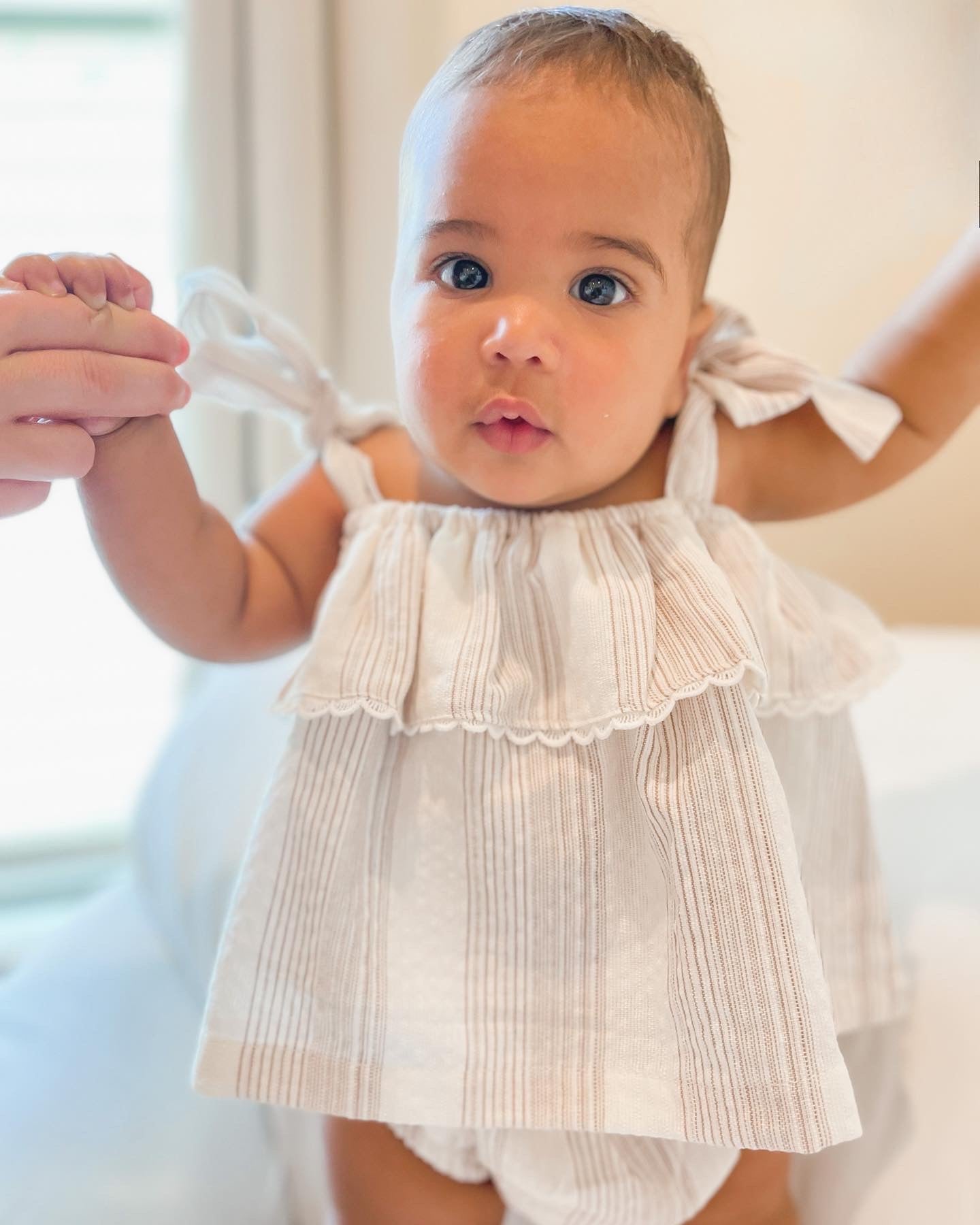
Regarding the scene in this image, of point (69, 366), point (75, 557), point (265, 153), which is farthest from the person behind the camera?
point (75, 557)

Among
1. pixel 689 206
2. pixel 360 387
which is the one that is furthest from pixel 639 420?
pixel 360 387

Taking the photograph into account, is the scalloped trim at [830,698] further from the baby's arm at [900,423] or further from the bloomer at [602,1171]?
the bloomer at [602,1171]

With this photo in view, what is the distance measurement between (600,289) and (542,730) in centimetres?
22

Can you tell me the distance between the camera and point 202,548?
0.67m

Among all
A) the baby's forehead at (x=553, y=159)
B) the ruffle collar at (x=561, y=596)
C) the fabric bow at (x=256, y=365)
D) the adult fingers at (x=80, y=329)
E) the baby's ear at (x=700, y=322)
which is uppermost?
the baby's forehead at (x=553, y=159)

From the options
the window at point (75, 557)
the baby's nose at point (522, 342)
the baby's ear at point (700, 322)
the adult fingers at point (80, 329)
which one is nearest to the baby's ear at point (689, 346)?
the baby's ear at point (700, 322)

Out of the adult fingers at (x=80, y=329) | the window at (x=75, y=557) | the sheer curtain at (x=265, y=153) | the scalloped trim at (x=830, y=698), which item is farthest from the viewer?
the window at (x=75, y=557)

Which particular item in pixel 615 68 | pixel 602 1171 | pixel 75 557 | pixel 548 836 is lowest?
pixel 75 557

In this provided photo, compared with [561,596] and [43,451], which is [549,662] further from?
[43,451]

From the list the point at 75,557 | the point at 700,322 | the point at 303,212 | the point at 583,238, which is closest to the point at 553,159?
the point at 583,238

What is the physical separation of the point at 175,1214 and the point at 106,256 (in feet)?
2.14

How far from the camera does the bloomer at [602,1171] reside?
0.71m

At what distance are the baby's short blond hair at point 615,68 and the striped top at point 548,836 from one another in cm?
13

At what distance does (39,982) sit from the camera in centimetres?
108
